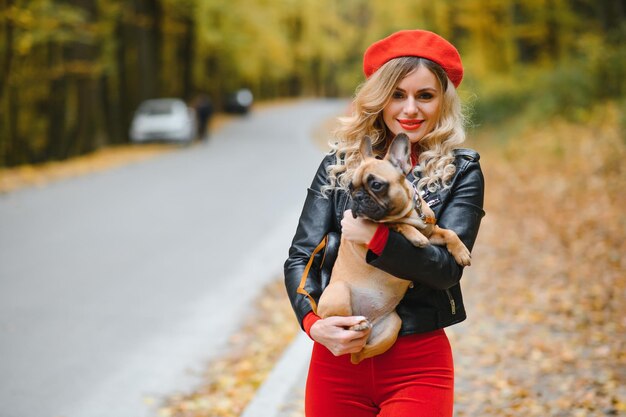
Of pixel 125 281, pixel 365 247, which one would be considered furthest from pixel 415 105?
pixel 125 281

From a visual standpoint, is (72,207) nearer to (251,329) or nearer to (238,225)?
(238,225)

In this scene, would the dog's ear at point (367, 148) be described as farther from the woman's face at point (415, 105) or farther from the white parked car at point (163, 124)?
the white parked car at point (163, 124)

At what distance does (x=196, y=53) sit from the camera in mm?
44438

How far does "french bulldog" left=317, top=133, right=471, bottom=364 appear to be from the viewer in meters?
2.22

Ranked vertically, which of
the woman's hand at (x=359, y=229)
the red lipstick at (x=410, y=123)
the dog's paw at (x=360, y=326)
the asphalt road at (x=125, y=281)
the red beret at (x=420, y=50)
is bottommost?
the asphalt road at (x=125, y=281)

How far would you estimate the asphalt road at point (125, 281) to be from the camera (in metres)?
5.59

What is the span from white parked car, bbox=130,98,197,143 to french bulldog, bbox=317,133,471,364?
88.8ft

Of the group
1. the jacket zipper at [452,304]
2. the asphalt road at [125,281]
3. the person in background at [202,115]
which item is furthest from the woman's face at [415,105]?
the person in background at [202,115]

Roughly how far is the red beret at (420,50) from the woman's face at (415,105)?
0.20ft

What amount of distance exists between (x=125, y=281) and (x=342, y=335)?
6624 mm

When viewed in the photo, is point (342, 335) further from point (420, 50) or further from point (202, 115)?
point (202, 115)

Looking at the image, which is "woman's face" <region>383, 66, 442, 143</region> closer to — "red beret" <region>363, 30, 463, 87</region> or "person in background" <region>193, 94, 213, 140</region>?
"red beret" <region>363, 30, 463, 87</region>

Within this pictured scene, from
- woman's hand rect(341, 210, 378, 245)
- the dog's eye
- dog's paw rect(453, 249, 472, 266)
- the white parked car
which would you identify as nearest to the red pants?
dog's paw rect(453, 249, 472, 266)

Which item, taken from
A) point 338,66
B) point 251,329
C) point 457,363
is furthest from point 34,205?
point 338,66
